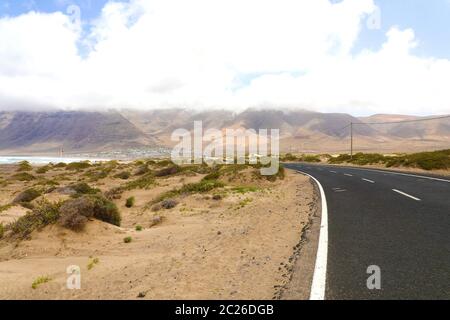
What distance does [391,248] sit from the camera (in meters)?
6.55

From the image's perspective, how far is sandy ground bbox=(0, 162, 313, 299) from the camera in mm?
5543

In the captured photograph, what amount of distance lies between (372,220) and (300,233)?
79.7 inches

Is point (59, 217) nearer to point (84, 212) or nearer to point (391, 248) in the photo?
point (84, 212)

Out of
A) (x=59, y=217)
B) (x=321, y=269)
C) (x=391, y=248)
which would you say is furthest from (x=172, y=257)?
(x=59, y=217)

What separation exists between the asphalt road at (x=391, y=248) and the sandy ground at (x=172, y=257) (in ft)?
2.72

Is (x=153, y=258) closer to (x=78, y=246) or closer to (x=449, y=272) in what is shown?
(x=78, y=246)

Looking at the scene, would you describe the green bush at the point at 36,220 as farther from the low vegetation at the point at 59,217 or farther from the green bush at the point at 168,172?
the green bush at the point at 168,172

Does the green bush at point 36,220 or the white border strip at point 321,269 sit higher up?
the white border strip at point 321,269

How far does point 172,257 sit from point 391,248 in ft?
13.6

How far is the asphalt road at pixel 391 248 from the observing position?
4.77 metres

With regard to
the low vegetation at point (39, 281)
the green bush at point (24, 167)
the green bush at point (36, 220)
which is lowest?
the green bush at point (24, 167)

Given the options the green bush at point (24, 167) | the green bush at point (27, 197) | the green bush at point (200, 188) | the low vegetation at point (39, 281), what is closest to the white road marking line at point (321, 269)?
the low vegetation at point (39, 281)

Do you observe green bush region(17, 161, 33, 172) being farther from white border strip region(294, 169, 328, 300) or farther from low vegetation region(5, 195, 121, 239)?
white border strip region(294, 169, 328, 300)

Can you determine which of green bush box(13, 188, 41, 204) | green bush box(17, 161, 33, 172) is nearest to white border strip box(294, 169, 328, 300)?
green bush box(13, 188, 41, 204)
